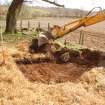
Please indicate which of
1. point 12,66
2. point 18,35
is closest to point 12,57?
point 12,66

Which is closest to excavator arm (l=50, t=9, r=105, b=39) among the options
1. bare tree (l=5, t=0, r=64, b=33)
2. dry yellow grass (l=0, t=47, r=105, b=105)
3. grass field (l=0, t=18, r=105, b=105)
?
grass field (l=0, t=18, r=105, b=105)

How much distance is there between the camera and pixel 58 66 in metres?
13.3

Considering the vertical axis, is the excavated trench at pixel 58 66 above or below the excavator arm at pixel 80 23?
below

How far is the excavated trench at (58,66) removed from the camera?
11438 mm

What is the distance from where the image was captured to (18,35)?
66.2 feet

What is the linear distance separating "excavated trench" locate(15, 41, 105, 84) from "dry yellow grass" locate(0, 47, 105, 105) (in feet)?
2.10

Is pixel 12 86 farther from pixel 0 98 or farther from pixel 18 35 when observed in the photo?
pixel 18 35

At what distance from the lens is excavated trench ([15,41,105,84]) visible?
37.5 ft

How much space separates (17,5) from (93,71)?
11145mm

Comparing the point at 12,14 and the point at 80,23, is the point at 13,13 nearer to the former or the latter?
the point at 12,14

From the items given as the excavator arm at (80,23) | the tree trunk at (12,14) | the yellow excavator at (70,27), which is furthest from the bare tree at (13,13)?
the excavator arm at (80,23)

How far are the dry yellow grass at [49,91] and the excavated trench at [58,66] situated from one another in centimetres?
64

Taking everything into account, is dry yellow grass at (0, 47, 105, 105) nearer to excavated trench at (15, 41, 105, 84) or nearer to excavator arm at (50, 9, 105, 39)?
excavated trench at (15, 41, 105, 84)

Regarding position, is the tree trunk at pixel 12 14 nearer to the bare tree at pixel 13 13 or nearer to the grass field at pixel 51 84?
the bare tree at pixel 13 13
